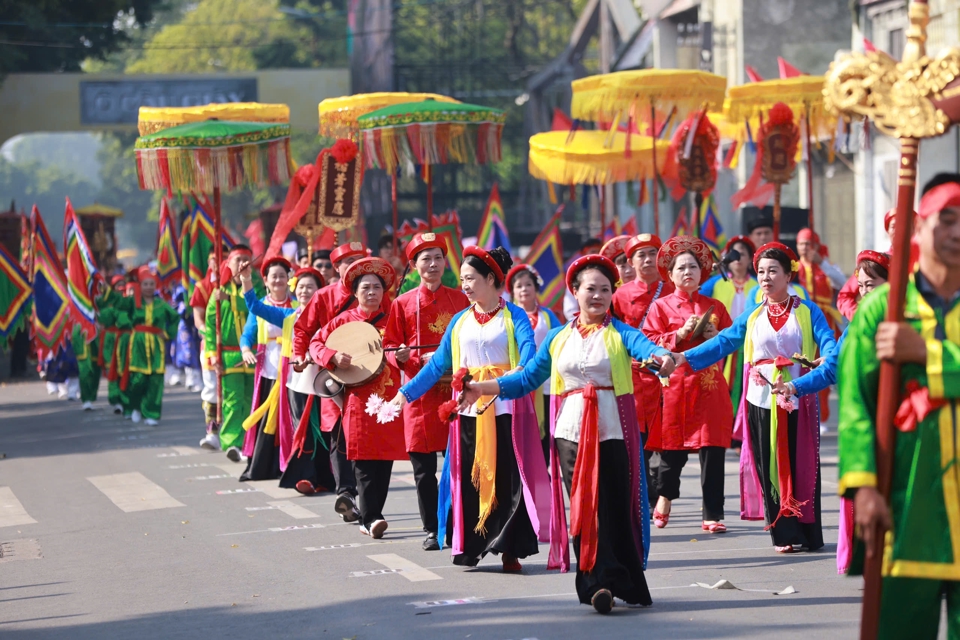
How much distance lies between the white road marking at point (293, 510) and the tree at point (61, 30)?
80.4ft

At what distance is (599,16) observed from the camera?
124 ft

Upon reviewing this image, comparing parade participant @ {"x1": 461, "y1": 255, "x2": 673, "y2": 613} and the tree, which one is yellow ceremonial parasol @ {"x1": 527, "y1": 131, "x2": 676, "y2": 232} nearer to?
parade participant @ {"x1": 461, "y1": 255, "x2": 673, "y2": 613}

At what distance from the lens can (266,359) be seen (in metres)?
12.6

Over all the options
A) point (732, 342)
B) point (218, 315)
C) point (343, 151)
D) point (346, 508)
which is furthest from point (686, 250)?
point (218, 315)

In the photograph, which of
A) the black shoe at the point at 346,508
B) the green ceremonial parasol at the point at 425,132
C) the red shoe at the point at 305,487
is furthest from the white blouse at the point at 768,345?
the green ceremonial parasol at the point at 425,132

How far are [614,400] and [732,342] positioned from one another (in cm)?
109

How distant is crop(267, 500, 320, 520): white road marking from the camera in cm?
1052

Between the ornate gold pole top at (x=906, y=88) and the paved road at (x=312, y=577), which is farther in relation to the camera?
the paved road at (x=312, y=577)

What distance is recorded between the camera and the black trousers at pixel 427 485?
29.9ft

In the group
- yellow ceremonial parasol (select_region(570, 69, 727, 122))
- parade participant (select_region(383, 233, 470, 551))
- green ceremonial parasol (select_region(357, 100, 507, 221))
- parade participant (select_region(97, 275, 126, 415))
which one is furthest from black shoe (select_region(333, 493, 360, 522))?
parade participant (select_region(97, 275, 126, 415))

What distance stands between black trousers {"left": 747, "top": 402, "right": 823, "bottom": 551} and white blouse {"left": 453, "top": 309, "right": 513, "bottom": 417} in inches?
63.6

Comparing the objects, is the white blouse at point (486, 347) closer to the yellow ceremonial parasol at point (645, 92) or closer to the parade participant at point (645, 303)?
the parade participant at point (645, 303)

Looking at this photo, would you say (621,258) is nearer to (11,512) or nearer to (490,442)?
(490,442)

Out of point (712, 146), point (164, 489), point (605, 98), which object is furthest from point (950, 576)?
point (712, 146)
